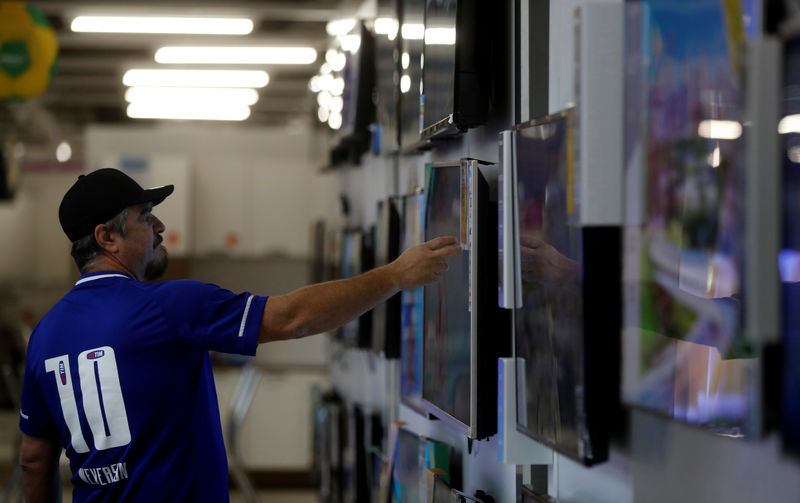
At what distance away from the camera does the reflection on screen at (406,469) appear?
7.40 feet

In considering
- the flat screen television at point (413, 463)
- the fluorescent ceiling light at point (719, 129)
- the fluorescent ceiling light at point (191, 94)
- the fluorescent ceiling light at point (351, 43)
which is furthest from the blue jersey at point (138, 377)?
the fluorescent ceiling light at point (191, 94)

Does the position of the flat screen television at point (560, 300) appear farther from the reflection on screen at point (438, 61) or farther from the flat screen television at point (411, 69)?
the flat screen television at point (411, 69)

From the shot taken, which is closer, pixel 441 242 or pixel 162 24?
pixel 441 242

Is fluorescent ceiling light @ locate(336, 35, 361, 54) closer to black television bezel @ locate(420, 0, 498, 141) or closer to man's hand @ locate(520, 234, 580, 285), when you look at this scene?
black television bezel @ locate(420, 0, 498, 141)

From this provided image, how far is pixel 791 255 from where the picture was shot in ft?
2.92

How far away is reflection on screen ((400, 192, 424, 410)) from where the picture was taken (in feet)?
7.23

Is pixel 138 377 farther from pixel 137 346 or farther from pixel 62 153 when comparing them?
pixel 62 153

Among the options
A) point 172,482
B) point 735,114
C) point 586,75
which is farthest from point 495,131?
point 172,482

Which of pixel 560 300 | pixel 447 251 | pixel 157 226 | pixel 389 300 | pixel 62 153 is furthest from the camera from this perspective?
pixel 62 153

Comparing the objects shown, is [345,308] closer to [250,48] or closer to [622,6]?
[622,6]

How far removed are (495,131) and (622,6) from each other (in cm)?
70

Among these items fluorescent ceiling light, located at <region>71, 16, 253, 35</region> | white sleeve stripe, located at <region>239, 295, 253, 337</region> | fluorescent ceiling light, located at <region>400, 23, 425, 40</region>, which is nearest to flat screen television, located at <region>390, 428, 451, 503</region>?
white sleeve stripe, located at <region>239, 295, 253, 337</region>

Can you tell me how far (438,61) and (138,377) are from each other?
3.19 ft

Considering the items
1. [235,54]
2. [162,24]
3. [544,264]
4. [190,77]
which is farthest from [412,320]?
[190,77]
